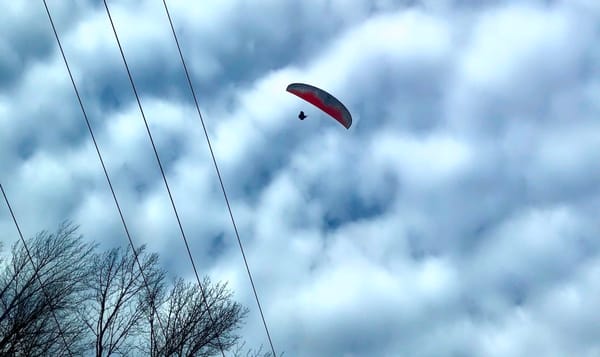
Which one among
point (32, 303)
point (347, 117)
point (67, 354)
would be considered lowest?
point (67, 354)

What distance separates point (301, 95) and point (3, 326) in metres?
9.79

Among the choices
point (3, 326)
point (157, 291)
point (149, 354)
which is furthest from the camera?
point (157, 291)

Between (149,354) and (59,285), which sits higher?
(59,285)

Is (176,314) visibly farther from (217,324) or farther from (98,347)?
(98,347)

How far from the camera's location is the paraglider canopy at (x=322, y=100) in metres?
20.5

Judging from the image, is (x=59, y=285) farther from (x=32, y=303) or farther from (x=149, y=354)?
(x=149, y=354)

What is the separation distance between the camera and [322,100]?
20578 millimetres

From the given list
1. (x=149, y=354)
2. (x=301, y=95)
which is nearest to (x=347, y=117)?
(x=301, y=95)

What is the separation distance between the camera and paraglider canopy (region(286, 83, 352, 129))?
20.5 m

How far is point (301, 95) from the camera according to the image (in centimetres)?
2073

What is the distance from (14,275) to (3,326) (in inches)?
52.3

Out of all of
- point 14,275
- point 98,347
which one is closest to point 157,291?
point 98,347

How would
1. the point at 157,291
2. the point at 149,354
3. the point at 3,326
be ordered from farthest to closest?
the point at 157,291, the point at 149,354, the point at 3,326

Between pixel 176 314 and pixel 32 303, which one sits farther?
pixel 176 314
